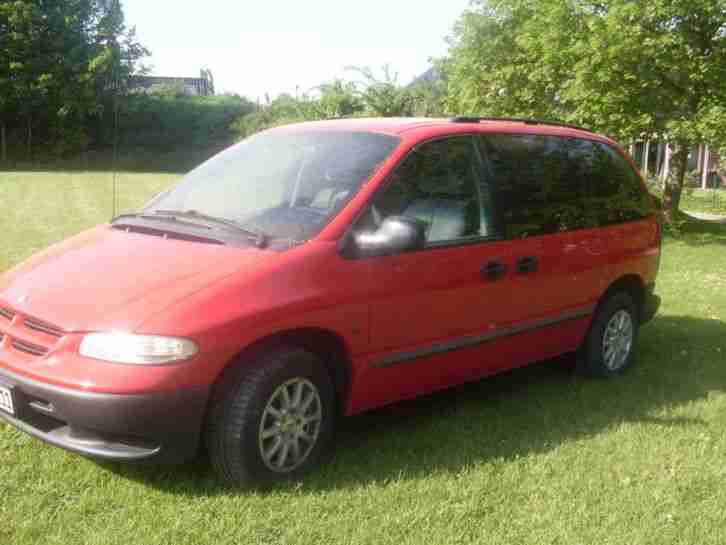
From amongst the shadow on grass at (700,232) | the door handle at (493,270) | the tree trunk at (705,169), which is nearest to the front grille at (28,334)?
the door handle at (493,270)

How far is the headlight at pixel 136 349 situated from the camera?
11.2ft

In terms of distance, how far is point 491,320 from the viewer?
4.89 meters

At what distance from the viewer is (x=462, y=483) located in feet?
13.4

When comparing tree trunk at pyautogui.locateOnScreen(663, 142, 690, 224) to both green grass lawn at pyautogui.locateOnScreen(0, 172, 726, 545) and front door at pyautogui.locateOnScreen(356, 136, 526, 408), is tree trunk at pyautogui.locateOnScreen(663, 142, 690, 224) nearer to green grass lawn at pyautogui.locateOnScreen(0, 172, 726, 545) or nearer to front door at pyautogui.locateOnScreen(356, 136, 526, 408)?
green grass lawn at pyautogui.locateOnScreen(0, 172, 726, 545)

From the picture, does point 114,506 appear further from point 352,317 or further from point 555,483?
point 555,483

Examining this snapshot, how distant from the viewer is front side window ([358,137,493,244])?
4.37 meters

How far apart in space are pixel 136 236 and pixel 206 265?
71cm

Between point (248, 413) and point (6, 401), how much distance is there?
1.07 m

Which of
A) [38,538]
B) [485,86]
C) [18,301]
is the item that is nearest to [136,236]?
[18,301]

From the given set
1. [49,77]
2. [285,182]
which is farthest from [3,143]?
[285,182]

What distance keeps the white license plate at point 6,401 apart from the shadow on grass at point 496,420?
61 cm

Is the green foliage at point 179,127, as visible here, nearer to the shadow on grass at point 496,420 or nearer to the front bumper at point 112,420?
the shadow on grass at point 496,420

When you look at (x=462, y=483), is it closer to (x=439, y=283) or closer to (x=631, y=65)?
(x=439, y=283)

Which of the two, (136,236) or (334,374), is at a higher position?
(136,236)
